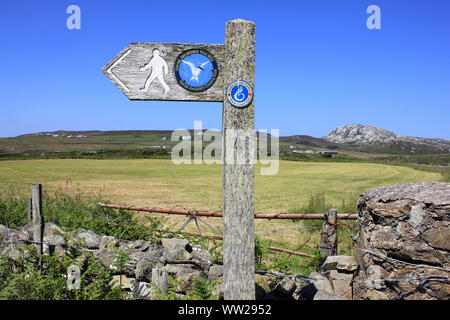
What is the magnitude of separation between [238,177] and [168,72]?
47.4 inches

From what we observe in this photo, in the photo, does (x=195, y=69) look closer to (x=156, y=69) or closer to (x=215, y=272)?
Result: (x=156, y=69)

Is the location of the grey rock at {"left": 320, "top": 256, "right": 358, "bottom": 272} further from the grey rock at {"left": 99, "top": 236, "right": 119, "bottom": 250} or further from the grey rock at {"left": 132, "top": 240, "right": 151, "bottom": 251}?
the grey rock at {"left": 99, "top": 236, "right": 119, "bottom": 250}

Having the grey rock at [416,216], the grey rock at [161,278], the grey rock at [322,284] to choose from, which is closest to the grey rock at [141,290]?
the grey rock at [161,278]

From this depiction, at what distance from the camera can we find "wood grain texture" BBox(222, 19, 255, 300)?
305 cm

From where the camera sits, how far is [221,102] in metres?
3.22

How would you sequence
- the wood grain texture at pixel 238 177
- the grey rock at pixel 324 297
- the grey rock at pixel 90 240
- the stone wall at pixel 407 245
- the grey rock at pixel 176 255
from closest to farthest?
the wood grain texture at pixel 238 177 → the grey rock at pixel 324 297 → the stone wall at pixel 407 245 → the grey rock at pixel 176 255 → the grey rock at pixel 90 240

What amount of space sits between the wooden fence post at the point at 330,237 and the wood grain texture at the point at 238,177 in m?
3.86

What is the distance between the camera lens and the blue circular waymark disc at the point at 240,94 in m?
3.07

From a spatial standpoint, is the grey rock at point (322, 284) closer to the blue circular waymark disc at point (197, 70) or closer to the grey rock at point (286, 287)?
the grey rock at point (286, 287)

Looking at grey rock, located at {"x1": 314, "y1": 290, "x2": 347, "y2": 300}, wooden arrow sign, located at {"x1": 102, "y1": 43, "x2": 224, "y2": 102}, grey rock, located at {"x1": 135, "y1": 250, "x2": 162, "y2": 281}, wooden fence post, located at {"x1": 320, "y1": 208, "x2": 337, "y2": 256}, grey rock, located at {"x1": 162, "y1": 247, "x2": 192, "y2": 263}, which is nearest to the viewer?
wooden arrow sign, located at {"x1": 102, "y1": 43, "x2": 224, "y2": 102}

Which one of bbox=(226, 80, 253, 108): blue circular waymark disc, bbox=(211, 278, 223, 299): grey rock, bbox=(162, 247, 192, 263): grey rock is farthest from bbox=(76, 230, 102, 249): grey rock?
bbox=(226, 80, 253, 108): blue circular waymark disc

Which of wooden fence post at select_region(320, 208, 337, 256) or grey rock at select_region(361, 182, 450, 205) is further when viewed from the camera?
wooden fence post at select_region(320, 208, 337, 256)

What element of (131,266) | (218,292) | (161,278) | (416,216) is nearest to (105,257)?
(131,266)
